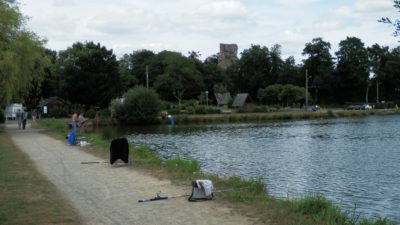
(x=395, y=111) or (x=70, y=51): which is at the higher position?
(x=70, y=51)

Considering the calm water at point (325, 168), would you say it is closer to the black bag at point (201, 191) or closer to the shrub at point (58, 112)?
the black bag at point (201, 191)

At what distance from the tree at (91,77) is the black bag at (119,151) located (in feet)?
224

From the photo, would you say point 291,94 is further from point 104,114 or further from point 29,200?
point 29,200

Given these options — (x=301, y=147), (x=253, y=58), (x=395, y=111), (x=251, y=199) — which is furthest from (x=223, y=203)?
(x=253, y=58)

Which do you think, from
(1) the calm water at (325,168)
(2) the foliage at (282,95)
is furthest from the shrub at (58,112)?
(2) the foliage at (282,95)

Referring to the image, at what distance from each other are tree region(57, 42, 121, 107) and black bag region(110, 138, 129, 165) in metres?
68.2

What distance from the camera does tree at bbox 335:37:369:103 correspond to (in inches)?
5069

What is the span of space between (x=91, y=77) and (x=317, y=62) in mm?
69978

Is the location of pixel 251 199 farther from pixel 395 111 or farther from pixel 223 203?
pixel 395 111

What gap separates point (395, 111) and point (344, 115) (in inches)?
840

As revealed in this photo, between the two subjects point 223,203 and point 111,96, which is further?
point 111,96

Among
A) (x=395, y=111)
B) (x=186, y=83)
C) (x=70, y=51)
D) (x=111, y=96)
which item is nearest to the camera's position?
(x=111, y=96)

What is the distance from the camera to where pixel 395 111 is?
109 m

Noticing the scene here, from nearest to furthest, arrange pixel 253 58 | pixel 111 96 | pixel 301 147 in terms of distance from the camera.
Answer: pixel 301 147
pixel 111 96
pixel 253 58
